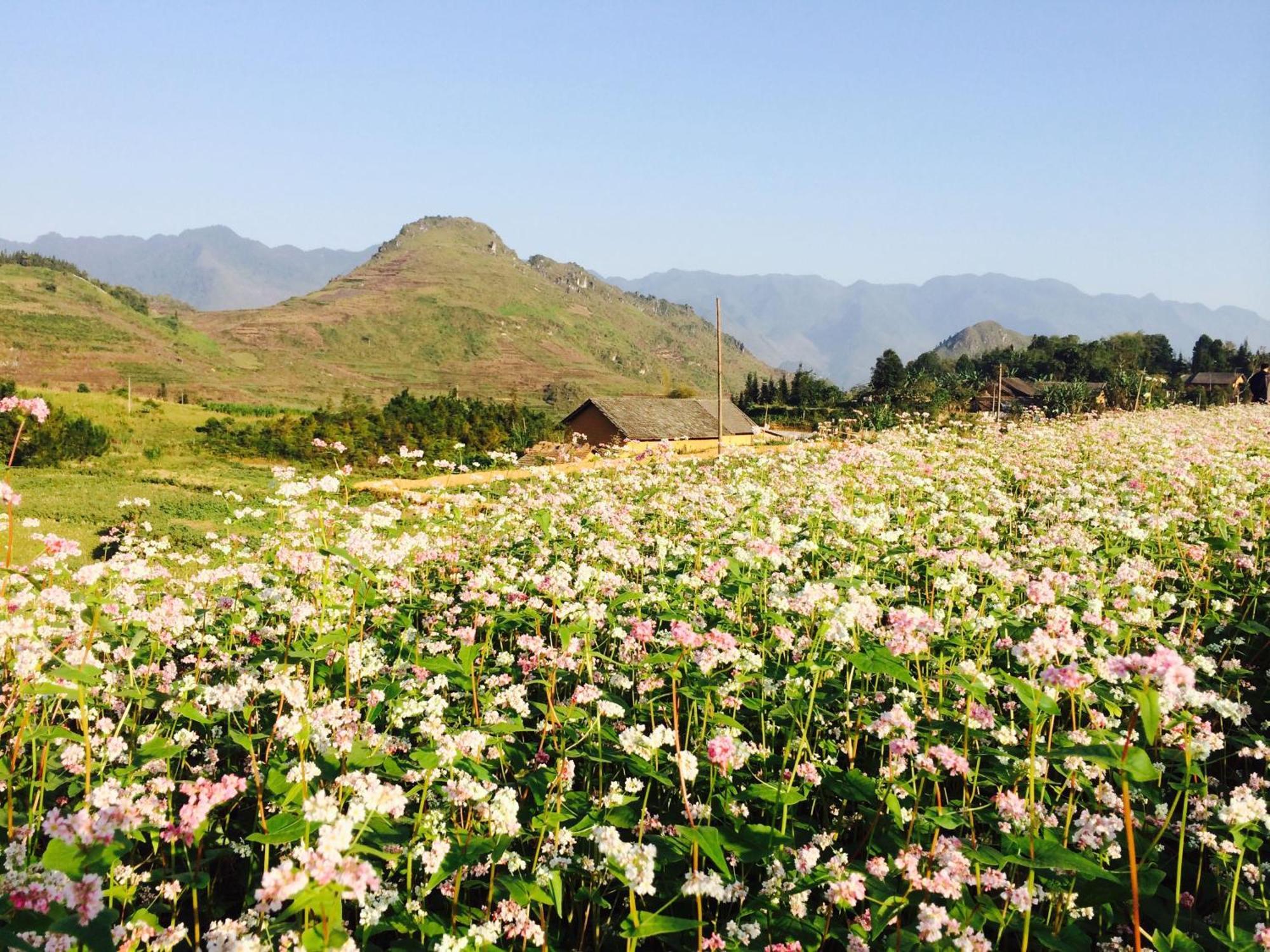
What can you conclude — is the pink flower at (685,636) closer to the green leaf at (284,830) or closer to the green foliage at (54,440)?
the green leaf at (284,830)

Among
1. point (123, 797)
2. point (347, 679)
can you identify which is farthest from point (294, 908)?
point (347, 679)

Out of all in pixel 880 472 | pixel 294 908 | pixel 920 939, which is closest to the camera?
pixel 294 908

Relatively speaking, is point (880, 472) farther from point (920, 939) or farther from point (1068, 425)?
point (1068, 425)

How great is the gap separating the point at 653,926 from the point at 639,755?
3.19 feet

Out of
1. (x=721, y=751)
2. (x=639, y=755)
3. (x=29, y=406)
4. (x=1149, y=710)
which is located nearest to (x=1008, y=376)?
(x=639, y=755)

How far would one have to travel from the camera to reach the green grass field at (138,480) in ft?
59.9

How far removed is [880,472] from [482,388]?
13827 centimetres

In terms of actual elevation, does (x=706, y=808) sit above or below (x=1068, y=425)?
below

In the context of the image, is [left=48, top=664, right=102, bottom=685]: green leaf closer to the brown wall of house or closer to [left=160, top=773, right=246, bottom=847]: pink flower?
[left=160, top=773, right=246, bottom=847]: pink flower

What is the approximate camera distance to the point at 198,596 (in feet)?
20.2

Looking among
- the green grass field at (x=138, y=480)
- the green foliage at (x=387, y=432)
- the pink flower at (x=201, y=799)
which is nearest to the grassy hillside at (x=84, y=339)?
the green grass field at (x=138, y=480)

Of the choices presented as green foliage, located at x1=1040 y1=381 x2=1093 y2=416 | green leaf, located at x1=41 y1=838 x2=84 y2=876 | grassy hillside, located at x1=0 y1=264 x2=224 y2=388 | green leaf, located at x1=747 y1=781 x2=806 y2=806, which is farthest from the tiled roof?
grassy hillside, located at x1=0 y1=264 x2=224 y2=388

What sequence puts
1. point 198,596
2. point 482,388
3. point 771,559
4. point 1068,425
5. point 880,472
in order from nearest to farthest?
1. point 771,559
2. point 198,596
3. point 880,472
4. point 1068,425
5. point 482,388

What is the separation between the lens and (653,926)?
103 inches
